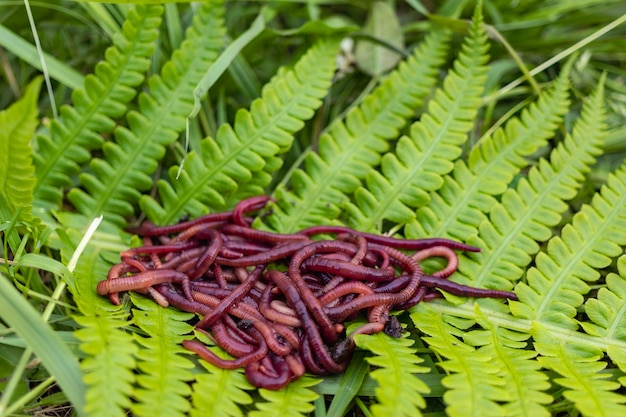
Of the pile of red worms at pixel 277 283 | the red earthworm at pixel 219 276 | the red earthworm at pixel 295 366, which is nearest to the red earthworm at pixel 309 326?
the pile of red worms at pixel 277 283

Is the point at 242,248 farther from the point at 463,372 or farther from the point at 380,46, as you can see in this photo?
the point at 380,46

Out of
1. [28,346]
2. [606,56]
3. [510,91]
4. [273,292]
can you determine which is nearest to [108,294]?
[28,346]

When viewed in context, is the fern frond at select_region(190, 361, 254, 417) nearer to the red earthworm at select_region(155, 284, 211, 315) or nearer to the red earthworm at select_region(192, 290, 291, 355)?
the red earthworm at select_region(192, 290, 291, 355)

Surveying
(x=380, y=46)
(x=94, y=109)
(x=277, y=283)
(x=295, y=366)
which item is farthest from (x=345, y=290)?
(x=380, y=46)

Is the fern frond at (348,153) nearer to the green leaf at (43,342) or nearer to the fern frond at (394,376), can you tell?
the fern frond at (394,376)

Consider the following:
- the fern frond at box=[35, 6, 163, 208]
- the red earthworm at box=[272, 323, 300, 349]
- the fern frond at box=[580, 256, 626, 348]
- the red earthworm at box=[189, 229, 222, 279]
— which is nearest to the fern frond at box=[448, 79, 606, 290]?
the fern frond at box=[580, 256, 626, 348]

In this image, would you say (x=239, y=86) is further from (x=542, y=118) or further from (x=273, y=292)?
(x=542, y=118)
